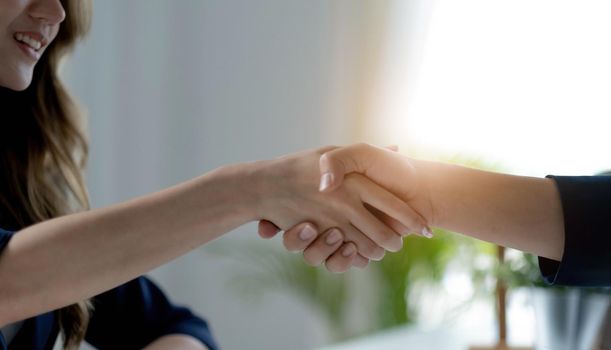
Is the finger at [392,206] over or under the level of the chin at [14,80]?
under

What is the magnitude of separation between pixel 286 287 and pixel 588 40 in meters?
1.46

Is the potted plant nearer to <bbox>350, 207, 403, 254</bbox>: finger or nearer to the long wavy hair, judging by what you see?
<bbox>350, 207, 403, 254</bbox>: finger

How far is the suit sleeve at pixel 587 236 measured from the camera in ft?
3.75

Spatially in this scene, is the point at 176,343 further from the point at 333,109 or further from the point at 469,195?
the point at 333,109

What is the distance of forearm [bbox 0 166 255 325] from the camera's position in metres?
1.07

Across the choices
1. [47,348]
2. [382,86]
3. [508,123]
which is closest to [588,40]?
[508,123]

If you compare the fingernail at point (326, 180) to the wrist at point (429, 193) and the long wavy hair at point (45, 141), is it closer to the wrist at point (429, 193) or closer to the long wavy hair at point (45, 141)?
the wrist at point (429, 193)

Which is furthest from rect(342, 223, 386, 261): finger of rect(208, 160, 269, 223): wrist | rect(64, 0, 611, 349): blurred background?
rect(64, 0, 611, 349): blurred background

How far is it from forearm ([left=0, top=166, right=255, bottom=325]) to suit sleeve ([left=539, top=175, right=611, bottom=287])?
0.53m

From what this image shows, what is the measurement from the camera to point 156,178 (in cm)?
330

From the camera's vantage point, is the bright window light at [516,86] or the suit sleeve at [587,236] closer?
the suit sleeve at [587,236]

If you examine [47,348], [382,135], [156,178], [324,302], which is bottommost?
[324,302]

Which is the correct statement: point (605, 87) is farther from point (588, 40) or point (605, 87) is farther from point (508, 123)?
point (508, 123)

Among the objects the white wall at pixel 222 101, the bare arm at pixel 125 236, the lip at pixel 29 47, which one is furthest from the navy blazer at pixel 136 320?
the white wall at pixel 222 101
